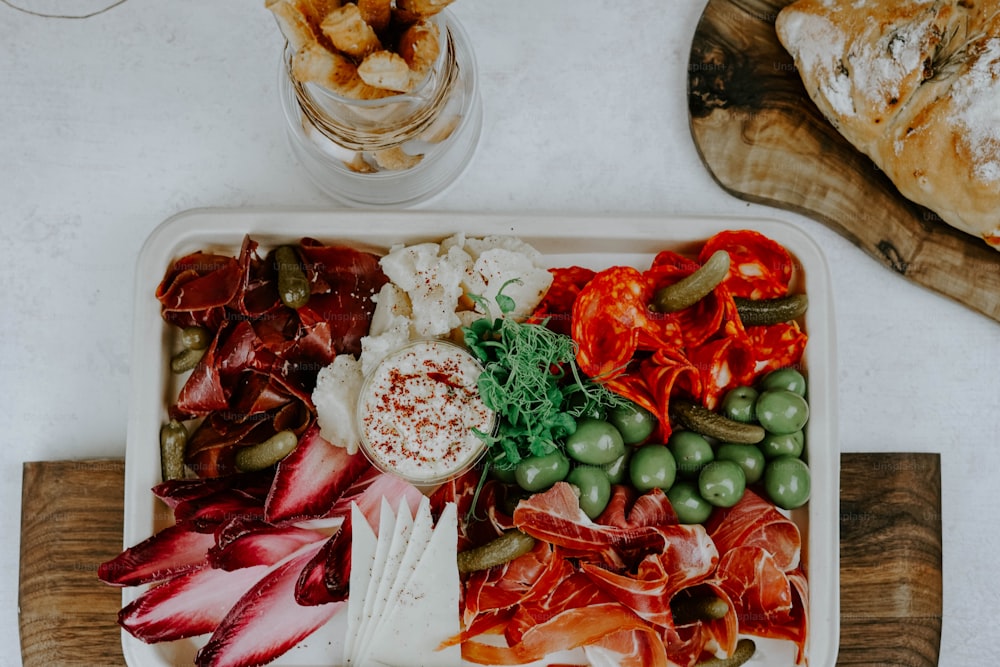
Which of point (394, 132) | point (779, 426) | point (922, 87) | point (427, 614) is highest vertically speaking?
point (922, 87)

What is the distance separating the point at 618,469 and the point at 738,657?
364mm

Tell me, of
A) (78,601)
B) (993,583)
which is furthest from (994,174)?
(78,601)

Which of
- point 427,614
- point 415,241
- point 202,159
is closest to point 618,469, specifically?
point 427,614

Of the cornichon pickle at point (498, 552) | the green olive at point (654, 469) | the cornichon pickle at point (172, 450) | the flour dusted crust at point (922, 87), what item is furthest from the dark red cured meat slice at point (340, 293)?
the flour dusted crust at point (922, 87)

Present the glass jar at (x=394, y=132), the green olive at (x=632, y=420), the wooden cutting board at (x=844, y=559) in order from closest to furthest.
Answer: the glass jar at (x=394, y=132) < the green olive at (x=632, y=420) < the wooden cutting board at (x=844, y=559)

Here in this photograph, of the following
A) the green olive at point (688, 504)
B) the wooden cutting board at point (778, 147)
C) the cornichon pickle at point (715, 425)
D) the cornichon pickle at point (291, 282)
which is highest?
the wooden cutting board at point (778, 147)

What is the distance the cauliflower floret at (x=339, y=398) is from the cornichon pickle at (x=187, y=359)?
21 cm

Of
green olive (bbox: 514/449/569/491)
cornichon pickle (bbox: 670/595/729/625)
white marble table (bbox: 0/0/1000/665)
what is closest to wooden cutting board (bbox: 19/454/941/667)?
white marble table (bbox: 0/0/1000/665)

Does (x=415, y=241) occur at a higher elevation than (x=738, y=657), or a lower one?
higher

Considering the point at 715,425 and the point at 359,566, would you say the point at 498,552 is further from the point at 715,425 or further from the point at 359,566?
the point at 715,425

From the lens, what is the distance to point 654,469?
4.36ft

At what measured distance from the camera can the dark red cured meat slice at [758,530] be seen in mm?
1330

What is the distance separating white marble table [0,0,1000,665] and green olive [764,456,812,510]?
26 cm

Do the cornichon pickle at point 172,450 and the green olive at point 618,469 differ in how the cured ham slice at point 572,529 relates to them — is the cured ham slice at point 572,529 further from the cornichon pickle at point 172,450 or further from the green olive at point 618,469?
the cornichon pickle at point 172,450
